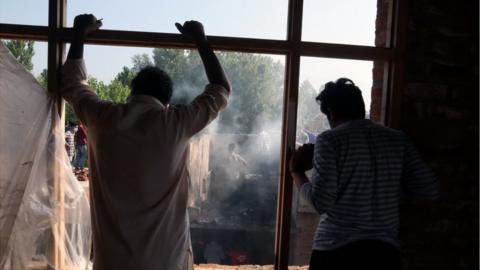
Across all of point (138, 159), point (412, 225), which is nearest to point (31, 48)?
point (138, 159)

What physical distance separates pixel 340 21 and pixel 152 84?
40.9 inches

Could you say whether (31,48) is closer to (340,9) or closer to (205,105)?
(205,105)

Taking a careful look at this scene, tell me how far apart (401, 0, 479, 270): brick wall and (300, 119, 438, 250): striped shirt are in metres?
0.66

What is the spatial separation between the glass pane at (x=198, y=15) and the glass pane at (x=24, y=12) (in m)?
0.12

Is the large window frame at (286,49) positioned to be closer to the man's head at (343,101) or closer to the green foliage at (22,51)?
the green foliage at (22,51)

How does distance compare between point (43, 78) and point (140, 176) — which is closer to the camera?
point (140, 176)

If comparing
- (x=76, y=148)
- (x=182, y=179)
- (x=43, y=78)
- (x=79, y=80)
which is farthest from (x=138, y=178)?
(x=76, y=148)

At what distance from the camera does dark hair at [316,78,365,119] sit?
1583 mm

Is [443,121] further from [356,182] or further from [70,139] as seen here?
[70,139]

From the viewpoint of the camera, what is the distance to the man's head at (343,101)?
5.20 feet

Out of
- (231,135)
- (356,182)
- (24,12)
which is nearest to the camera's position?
(356,182)

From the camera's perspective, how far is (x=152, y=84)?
1643 millimetres

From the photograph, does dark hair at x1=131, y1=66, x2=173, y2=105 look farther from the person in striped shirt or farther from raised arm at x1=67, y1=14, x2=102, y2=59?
the person in striped shirt

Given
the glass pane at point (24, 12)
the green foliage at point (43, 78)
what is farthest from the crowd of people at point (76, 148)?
the glass pane at point (24, 12)
